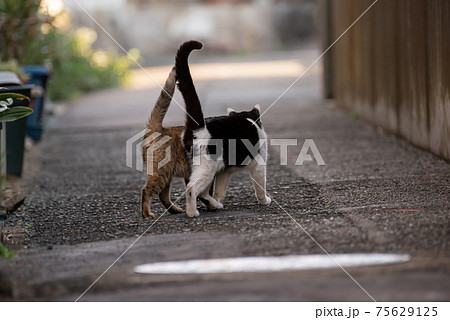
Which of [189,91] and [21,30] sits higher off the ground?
[21,30]

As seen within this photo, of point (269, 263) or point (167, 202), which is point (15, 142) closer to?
point (167, 202)

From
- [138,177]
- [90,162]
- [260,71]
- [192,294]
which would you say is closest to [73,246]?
[192,294]

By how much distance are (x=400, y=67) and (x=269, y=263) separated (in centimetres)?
577

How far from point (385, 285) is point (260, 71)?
1900 cm

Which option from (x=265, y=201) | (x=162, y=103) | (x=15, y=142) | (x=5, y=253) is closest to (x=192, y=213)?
(x=265, y=201)

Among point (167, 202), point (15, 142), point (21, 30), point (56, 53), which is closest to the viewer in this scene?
point (167, 202)

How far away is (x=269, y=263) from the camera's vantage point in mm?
4688

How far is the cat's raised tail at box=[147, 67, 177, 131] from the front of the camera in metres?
6.13

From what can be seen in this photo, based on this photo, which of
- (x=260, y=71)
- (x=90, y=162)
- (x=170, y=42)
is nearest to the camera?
(x=90, y=162)

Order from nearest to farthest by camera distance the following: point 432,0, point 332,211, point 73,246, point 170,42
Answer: point 73,246 → point 332,211 → point 432,0 → point 170,42

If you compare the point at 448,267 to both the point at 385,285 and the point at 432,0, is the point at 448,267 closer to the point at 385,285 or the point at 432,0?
the point at 385,285

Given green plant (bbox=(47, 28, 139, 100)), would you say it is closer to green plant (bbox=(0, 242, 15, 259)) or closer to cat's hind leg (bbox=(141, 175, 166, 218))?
cat's hind leg (bbox=(141, 175, 166, 218))

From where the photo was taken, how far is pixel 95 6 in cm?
2802

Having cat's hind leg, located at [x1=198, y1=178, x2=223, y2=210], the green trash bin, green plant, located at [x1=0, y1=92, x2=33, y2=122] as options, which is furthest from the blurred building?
cat's hind leg, located at [x1=198, y1=178, x2=223, y2=210]
